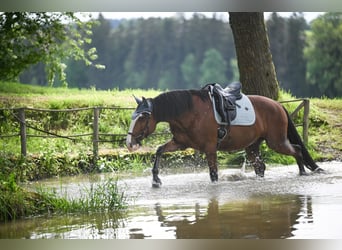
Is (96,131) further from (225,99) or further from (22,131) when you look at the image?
(225,99)

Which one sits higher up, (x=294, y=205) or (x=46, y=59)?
(x=46, y=59)

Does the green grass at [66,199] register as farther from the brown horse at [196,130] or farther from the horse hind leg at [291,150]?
the horse hind leg at [291,150]

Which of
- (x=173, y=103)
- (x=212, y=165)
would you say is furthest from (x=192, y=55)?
(x=212, y=165)

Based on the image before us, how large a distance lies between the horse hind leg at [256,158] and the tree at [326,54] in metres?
0.62

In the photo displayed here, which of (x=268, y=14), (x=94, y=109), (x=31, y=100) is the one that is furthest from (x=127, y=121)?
(x=268, y=14)

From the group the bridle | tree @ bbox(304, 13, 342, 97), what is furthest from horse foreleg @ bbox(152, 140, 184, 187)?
tree @ bbox(304, 13, 342, 97)

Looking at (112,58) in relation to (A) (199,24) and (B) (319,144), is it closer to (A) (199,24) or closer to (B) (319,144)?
(A) (199,24)

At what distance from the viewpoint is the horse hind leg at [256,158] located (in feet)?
18.9

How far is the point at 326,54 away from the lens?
18.7ft

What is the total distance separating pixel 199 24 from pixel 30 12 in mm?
1238

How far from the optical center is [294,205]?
5.55 metres

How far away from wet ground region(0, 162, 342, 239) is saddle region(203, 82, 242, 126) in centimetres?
39

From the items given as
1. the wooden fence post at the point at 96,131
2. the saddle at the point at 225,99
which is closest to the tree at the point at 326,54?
the saddle at the point at 225,99

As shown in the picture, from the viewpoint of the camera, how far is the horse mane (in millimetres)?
5734
